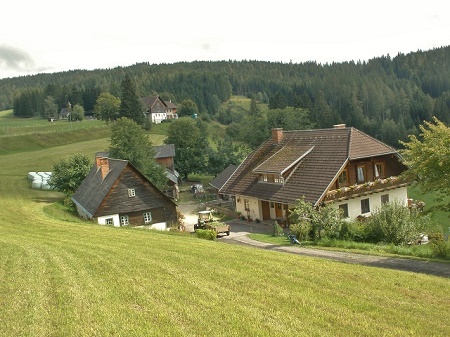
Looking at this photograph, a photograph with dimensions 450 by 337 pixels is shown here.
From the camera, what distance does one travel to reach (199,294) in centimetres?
1176

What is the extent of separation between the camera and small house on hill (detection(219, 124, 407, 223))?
36.6m

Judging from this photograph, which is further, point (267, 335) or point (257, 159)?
point (257, 159)

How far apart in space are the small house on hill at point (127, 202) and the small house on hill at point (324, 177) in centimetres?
A: 666

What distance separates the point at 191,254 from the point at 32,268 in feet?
16.9

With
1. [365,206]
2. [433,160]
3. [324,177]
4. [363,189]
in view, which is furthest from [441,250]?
[365,206]

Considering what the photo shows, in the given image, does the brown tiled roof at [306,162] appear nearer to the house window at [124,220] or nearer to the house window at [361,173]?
the house window at [361,173]

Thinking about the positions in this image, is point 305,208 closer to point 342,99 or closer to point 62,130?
point 62,130

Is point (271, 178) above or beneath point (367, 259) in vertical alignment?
above

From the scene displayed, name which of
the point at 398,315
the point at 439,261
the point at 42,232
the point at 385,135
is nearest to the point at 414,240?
the point at 439,261

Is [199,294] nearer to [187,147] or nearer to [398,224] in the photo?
[398,224]

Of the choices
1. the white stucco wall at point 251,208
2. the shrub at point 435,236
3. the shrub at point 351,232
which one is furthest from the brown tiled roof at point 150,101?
the shrub at point 435,236

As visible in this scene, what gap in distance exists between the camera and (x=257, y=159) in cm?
4491

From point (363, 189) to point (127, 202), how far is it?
1831 cm

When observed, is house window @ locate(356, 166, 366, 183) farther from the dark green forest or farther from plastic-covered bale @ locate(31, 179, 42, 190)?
the dark green forest
